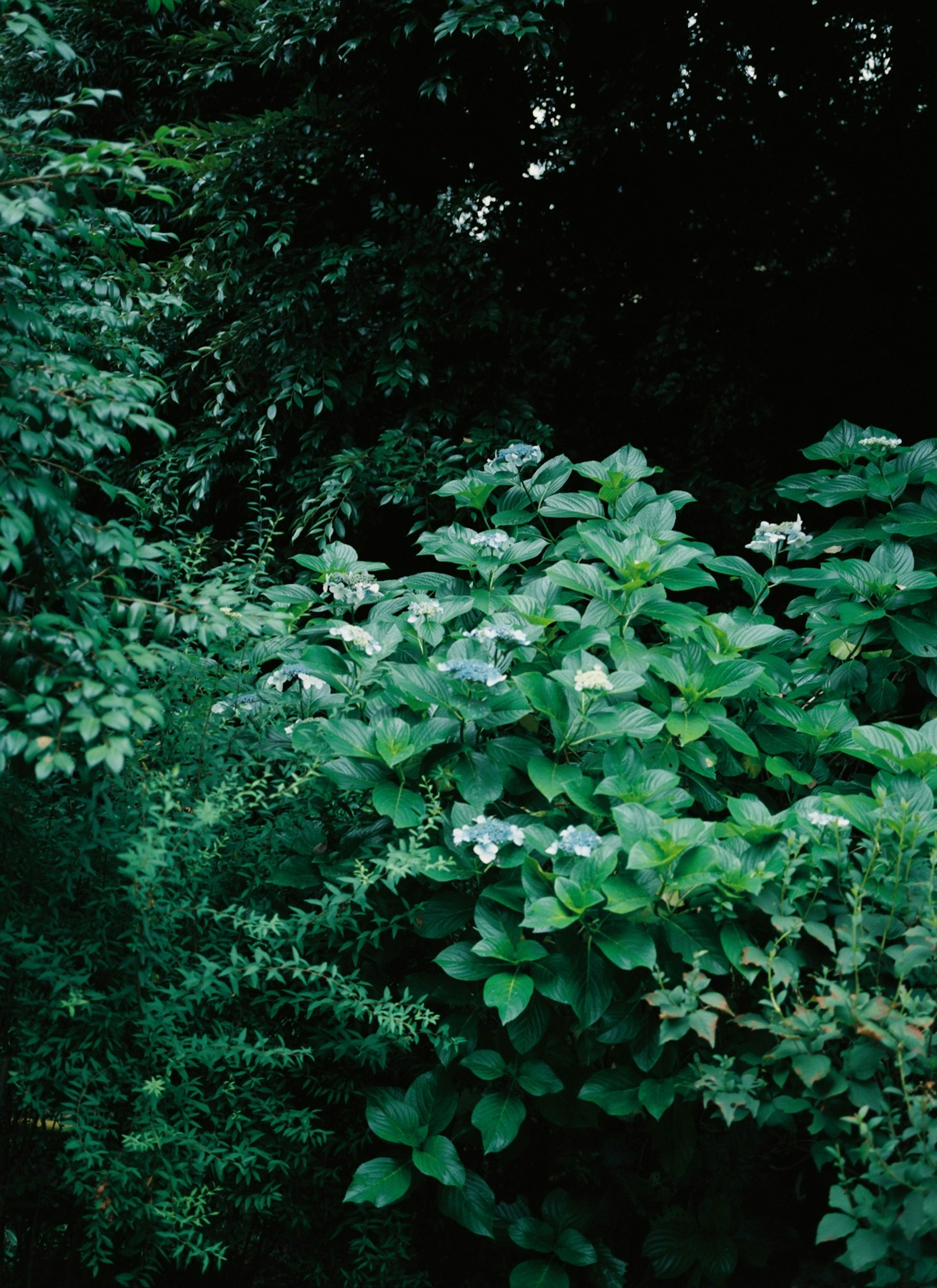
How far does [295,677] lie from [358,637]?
0.20m

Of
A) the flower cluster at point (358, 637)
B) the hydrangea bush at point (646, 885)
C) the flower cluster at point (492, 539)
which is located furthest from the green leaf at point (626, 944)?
the flower cluster at point (492, 539)

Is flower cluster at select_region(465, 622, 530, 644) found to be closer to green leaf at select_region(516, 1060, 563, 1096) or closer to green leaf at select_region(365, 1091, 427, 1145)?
green leaf at select_region(516, 1060, 563, 1096)

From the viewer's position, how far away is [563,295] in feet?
14.2

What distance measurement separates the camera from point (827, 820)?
5.32ft

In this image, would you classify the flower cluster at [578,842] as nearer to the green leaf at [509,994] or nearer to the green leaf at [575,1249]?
the green leaf at [509,994]

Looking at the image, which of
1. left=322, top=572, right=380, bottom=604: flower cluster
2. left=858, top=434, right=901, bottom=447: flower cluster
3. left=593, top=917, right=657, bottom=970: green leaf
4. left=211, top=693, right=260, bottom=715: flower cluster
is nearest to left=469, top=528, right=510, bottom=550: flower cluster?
left=322, top=572, right=380, bottom=604: flower cluster

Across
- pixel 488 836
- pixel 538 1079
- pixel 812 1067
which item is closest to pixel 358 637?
pixel 488 836

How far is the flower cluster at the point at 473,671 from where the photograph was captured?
5.66 ft

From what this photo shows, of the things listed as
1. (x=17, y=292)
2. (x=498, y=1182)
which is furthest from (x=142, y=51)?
(x=498, y=1182)

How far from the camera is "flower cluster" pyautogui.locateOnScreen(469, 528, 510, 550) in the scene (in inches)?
83.9

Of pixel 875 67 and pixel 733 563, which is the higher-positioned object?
pixel 875 67

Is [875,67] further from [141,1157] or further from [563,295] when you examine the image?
[141,1157]

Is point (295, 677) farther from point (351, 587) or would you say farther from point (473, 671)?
point (473, 671)

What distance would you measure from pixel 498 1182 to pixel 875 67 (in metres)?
4.68
